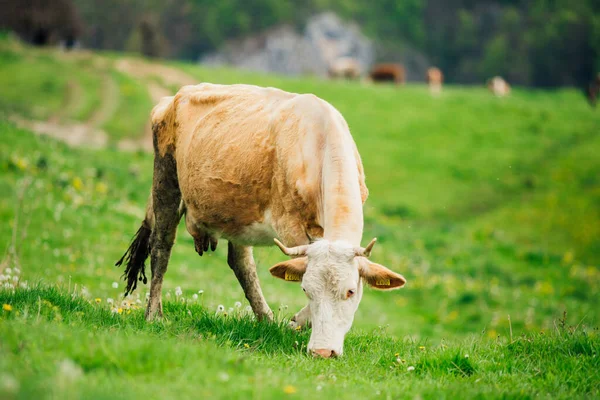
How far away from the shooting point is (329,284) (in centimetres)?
641

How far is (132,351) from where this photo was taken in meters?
4.85

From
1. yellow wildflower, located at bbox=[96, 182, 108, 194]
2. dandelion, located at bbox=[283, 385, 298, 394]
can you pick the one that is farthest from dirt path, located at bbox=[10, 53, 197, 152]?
dandelion, located at bbox=[283, 385, 298, 394]

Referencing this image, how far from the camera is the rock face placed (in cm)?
10938

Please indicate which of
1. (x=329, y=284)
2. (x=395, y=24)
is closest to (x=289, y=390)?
(x=329, y=284)

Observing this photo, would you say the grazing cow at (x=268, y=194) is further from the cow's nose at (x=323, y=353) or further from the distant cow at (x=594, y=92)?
the distant cow at (x=594, y=92)

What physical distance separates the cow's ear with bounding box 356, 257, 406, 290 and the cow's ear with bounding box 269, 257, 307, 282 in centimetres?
52

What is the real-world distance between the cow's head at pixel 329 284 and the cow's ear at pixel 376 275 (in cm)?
1

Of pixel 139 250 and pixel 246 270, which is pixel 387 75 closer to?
pixel 139 250

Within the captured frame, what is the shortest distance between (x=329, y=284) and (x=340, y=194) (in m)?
0.95

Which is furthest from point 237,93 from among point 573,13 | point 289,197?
point 573,13

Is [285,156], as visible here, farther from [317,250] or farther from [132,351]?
[132,351]

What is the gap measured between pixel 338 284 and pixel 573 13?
86962 millimetres

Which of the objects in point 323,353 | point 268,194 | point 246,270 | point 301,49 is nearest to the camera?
point 323,353

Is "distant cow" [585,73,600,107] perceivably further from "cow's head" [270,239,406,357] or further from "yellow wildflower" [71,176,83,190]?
"cow's head" [270,239,406,357]
